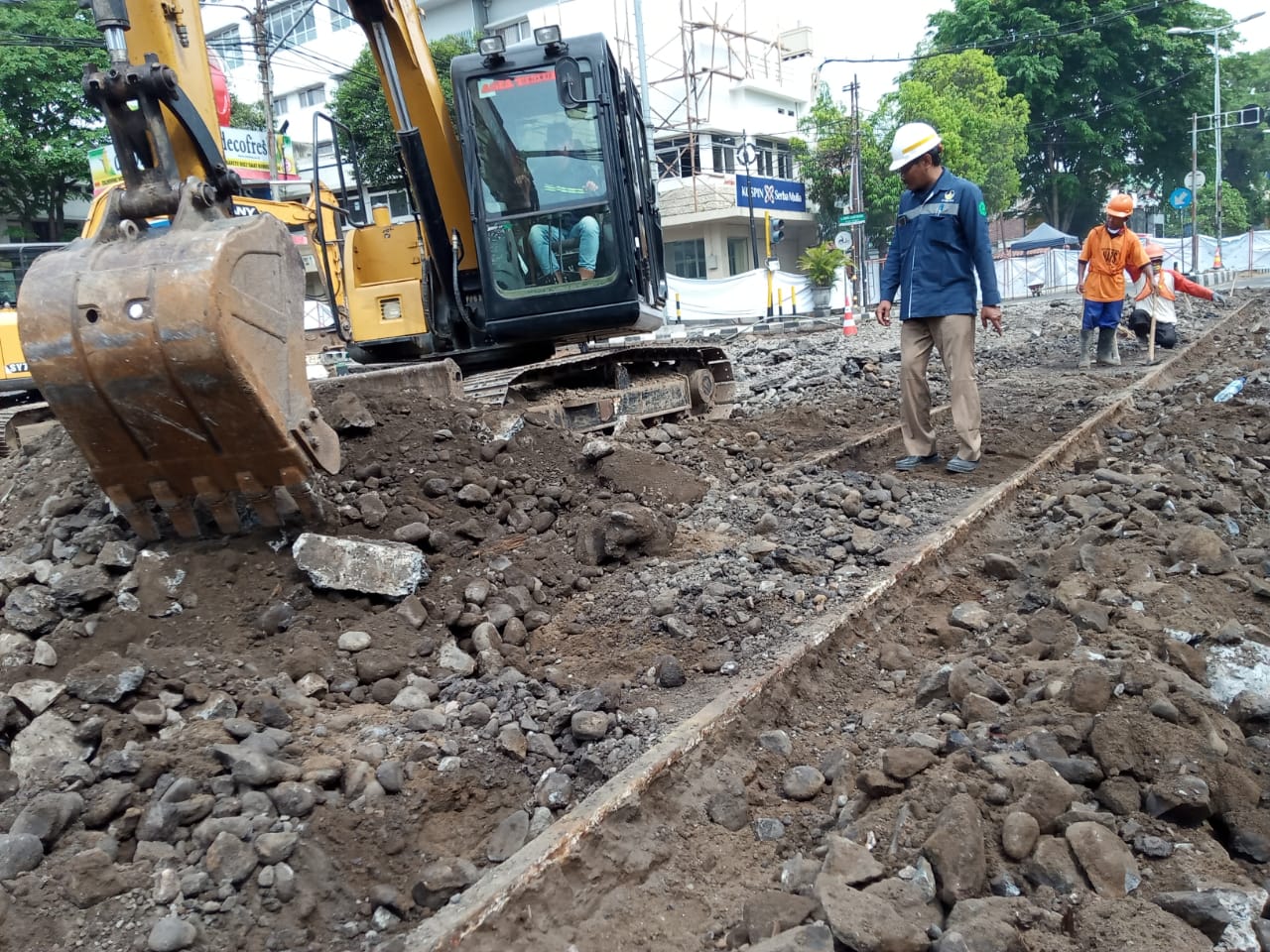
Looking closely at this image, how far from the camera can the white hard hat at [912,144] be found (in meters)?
6.01

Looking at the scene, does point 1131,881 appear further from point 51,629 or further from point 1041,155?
point 1041,155

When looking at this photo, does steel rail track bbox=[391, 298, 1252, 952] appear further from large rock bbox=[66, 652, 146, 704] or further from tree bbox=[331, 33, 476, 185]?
tree bbox=[331, 33, 476, 185]

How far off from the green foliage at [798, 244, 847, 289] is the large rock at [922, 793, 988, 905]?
32.9 metres

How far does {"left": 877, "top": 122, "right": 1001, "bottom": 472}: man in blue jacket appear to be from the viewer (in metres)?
6.09

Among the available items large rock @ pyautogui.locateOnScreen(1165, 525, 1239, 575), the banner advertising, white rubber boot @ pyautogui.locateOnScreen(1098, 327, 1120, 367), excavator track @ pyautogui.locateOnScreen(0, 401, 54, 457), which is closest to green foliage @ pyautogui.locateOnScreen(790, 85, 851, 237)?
the banner advertising

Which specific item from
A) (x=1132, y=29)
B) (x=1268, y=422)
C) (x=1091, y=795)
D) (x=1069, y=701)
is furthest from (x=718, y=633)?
(x=1132, y=29)

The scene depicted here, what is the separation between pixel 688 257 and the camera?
4088cm

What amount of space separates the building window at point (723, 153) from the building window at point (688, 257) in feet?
10.8

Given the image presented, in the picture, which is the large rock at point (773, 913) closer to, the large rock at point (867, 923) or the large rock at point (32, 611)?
the large rock at point (867, 923)

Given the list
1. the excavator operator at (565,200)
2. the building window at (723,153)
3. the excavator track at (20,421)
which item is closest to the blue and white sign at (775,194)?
the building window at (723,153)

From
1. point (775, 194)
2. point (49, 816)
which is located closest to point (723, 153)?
point (775, 194)

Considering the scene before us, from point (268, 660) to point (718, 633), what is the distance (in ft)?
5.64

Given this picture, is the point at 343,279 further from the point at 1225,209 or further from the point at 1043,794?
the point at 1225,209

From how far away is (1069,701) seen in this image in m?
2.84
